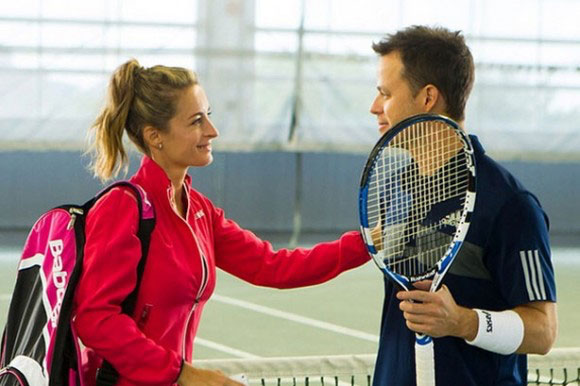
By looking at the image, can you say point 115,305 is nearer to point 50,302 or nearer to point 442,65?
point 50,302

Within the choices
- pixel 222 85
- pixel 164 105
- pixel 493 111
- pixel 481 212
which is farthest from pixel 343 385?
pixel 493 111

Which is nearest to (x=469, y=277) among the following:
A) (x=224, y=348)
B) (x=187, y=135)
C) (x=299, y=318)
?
(x=187, y=135)

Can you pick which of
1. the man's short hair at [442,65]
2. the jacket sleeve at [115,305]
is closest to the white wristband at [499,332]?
the man's short hair at [442,65]

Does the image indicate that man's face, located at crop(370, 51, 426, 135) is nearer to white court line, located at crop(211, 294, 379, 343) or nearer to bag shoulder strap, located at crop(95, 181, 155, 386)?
bag shoulder strap, located at crop(95, 181, 155, 386)

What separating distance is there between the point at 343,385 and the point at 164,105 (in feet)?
9.38

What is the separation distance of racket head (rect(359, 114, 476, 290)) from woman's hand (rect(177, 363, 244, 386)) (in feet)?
1.44

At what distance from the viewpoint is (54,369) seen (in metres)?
2.48

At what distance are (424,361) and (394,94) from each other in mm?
605

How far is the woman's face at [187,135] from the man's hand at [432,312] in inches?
33.5

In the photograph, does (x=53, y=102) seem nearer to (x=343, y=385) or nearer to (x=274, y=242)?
(x=274, y=242)

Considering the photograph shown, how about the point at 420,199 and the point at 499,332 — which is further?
the point at 420,199

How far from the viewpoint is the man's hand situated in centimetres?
208

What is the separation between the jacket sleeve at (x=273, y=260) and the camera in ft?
9.56

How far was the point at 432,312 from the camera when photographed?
208cm
